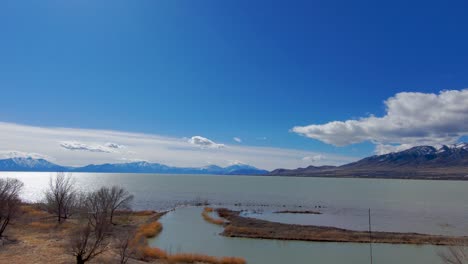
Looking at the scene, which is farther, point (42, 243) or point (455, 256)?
point (42, 243)

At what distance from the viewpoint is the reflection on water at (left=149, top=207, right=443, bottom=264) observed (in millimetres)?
44812

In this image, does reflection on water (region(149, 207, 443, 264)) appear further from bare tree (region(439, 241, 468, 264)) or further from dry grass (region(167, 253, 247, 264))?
bare tree (region(439, 241, 468, 264))

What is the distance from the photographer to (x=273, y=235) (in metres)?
59.4

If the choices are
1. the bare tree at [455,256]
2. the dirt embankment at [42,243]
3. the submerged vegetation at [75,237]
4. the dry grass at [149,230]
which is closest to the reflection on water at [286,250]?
the dry grass at [149,230]

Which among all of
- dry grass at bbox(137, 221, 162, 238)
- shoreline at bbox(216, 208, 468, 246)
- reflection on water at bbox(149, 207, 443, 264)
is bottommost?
reflection on water at bbox(149, 207, 443, 264)

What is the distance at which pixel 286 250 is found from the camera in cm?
4941

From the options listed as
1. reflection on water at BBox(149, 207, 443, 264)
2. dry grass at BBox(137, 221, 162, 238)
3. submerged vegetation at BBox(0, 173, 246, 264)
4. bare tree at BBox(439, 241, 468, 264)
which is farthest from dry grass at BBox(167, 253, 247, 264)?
bare tree at BBox(439, 241, 468, 264)

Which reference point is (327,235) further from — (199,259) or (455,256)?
(455,256)

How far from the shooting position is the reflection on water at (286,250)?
147ft

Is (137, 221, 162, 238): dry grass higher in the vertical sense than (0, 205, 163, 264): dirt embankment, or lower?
lower

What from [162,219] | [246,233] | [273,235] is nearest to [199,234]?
[246,233]

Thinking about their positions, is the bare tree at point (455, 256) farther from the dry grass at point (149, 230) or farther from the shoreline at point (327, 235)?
the dry grass at point (149, 230)

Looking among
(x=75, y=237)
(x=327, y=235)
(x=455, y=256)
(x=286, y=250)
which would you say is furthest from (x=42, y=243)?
(x=327, y=235)

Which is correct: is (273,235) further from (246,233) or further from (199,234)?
(199,234)
